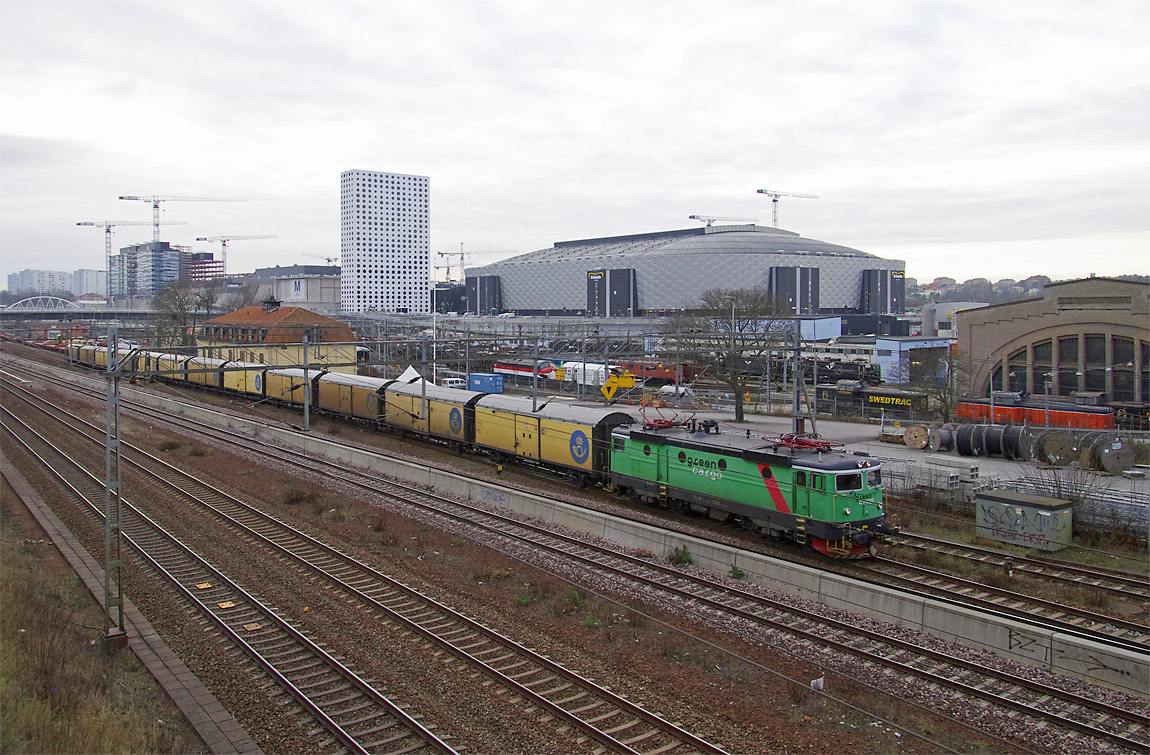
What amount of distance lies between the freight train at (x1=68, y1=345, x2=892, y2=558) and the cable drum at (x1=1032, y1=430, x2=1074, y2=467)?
47.2ft

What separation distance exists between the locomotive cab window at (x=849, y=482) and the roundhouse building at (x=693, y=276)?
105m

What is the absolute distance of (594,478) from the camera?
2523cm

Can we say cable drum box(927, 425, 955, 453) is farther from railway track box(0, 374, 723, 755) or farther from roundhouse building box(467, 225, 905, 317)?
roundhouse building box(467, 225, 905, 317)

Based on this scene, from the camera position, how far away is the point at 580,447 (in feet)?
82.5

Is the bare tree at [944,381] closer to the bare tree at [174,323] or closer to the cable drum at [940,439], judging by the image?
the cable drum at [940,439]

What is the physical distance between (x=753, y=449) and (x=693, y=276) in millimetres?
115621

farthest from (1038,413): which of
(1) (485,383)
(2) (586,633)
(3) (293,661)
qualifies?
(3) (293,661)

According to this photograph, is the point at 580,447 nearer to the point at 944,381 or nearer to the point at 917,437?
the point at 917,437

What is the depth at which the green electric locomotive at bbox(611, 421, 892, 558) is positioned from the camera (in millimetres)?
17469

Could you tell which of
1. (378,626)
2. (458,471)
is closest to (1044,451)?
(458,471)

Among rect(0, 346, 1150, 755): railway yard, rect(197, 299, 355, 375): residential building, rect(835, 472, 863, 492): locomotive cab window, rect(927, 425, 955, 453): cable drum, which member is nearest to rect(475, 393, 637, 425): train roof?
rect(0, 346, 1150, 755): railway yard

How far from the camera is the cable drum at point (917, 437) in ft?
117

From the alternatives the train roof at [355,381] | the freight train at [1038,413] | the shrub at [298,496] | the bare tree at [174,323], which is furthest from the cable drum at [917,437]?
the bare tree at [174,323]

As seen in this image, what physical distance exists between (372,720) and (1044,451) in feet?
93.0
